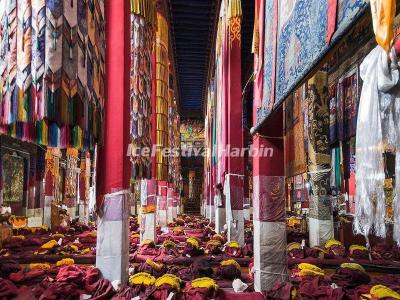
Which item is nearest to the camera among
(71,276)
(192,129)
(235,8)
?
(71,276)

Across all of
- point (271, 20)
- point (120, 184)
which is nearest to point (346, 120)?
point (271, 20)

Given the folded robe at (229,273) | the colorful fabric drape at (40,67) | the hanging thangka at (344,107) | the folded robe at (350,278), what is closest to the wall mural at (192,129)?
the hanging thangka at (344,107)

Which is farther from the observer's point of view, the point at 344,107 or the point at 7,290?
the point at 344,107

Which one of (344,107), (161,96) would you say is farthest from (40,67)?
(161,96)

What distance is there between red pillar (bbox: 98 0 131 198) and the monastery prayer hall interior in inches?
0.6

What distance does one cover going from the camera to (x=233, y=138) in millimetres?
8148

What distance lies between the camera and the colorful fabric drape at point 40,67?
3.46 meters

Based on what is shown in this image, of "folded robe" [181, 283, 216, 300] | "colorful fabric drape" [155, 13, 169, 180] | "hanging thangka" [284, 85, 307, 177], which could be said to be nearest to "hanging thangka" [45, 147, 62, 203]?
"colorful fabric drape" [155, 13, 169, 180]

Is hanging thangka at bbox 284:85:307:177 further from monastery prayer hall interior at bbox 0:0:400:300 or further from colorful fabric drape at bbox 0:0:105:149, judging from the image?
colorful fabric drape at bbox 0:0:105:149

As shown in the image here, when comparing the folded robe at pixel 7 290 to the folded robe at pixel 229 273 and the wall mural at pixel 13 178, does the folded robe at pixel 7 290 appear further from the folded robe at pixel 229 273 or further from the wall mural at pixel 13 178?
the wall mural at pixel 13 178

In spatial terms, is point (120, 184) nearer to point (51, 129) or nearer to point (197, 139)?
point (51, 129)

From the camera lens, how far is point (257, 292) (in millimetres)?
4355

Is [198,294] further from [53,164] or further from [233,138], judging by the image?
[53,164]

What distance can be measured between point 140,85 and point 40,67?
14.6ft
